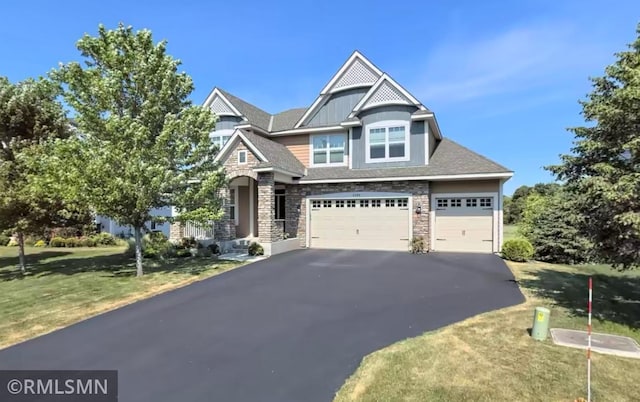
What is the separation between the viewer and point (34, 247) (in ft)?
71.3

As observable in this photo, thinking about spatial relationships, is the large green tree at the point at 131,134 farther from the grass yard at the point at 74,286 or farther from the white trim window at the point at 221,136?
the white trim window at the point at 221,136

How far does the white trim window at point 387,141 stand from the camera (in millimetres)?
16828

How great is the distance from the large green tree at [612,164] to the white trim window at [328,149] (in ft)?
38.0

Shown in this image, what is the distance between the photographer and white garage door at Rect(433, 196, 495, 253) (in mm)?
15508

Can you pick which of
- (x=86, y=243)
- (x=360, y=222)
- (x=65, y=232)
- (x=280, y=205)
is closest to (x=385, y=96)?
(x=360, y=222)

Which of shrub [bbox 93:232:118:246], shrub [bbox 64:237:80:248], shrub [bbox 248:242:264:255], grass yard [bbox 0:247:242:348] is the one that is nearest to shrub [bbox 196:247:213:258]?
grass yard [bbox 0:247:242:348]

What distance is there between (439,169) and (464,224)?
2.88 meters

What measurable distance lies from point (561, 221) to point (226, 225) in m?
15.8

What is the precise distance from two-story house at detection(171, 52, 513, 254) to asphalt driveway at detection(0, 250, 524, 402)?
518 centimetres

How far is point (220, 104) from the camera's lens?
66.9ft

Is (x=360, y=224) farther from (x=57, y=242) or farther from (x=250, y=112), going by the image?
(x=57, y=242)

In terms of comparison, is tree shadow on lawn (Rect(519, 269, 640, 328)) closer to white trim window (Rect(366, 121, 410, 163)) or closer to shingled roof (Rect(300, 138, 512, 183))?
shingled roof (Rect(300, 138, 512, 183))

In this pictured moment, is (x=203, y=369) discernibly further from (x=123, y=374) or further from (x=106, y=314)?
(x=106, y=314)

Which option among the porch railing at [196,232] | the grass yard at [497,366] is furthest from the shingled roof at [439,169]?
the grass yard at [497,366]
